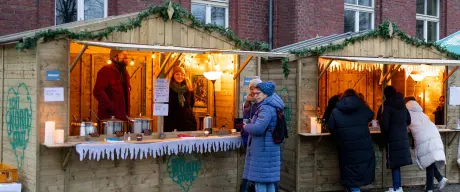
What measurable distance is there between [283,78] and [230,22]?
3818 millimetres

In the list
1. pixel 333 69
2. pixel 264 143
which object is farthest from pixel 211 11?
pixel 264 143

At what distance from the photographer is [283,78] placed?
9.86 meters

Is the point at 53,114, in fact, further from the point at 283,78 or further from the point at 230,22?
the point at 230,22

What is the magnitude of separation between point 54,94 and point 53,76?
0.23 m

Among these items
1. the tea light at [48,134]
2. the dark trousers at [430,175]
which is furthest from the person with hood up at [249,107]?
the dark trousers at [430,175]

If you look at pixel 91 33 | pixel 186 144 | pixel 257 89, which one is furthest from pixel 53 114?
pixel 257 89

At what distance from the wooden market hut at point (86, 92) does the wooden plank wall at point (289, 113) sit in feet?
2.52

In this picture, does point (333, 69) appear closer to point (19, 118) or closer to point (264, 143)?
point (264, 143)

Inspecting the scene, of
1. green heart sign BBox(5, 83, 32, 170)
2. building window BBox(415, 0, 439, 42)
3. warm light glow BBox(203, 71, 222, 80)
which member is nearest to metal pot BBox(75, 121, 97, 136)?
green heart sign BBox(5, 83, 32, 170)

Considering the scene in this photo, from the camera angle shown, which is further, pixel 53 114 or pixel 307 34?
pixel 307 34

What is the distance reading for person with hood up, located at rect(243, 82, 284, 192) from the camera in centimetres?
716

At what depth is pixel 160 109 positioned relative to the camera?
8227mm

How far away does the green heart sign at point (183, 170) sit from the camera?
838 cm

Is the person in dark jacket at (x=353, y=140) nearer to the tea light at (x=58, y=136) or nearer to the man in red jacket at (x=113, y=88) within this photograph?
the man in red jacket at (x=113, y=88)
